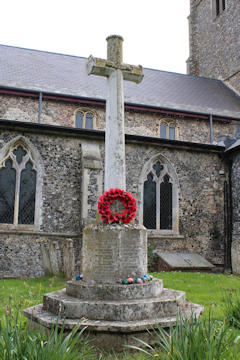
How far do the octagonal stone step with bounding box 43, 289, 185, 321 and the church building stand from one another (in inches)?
207

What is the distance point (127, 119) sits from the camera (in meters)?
16.2

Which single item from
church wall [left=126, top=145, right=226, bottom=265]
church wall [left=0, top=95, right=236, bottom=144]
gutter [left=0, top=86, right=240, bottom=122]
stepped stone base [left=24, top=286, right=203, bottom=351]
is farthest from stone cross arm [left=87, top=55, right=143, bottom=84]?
gutter [left=0, top=86, right=240, bottom=122]

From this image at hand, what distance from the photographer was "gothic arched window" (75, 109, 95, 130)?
1594 centimetres

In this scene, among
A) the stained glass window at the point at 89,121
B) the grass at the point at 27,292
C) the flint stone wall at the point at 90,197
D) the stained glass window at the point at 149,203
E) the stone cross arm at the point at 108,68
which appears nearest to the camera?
the stone cross arm at the point at 108,68

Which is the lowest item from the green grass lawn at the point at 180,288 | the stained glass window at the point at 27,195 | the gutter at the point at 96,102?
the green grass lawn at the point at 180,288

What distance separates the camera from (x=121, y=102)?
5469 mm

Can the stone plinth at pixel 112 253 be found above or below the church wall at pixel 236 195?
below

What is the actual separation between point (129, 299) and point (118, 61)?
139 inches

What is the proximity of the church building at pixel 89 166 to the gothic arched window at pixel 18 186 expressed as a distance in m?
0.03

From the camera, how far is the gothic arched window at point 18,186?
11.9 m

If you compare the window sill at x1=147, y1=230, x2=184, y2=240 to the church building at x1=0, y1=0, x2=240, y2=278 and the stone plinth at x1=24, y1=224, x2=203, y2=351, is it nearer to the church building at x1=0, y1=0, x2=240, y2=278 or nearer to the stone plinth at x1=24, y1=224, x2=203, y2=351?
the church building at x1=0, y1=0, x2=240, y2=278

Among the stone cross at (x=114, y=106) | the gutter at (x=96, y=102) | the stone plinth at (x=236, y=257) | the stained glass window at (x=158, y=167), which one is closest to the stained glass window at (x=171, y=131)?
the gutter at (x=96, y=102)

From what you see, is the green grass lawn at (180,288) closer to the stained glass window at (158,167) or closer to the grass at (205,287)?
the grass at (205,287)

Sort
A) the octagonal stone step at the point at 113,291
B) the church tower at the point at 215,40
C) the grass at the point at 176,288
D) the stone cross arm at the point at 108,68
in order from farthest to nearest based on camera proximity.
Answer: the church tower at the point at 215,40, the stone cross arm at the point at 108,68, the octagonal stone step at the point at 113,291, the grass at the point at 176,288
